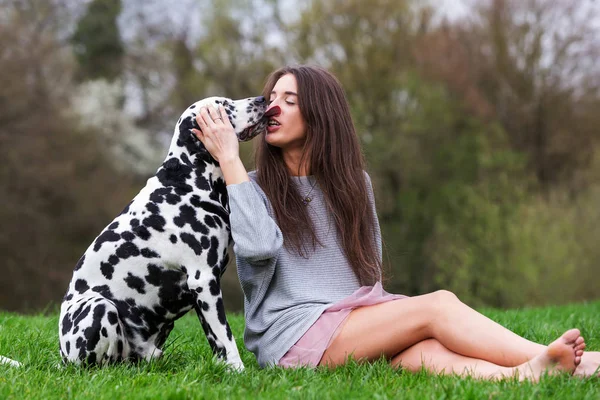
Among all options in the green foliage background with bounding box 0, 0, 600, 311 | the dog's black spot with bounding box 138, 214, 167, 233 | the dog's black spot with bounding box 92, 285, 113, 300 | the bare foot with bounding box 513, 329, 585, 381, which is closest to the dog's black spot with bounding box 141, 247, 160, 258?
the dog's black spot with bounding box 138, 214, 167, 233

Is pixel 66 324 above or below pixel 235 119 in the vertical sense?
below

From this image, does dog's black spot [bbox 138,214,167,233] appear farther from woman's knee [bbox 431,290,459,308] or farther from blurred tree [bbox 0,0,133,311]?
blurred tree [bbox 0,0,133,311]

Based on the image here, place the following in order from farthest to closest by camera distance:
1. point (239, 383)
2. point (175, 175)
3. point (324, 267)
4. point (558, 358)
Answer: point (324, 267) < point (175, 175) < point (239, 383) < point (558, 358)

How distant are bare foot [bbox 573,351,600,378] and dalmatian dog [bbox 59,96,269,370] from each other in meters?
1.69

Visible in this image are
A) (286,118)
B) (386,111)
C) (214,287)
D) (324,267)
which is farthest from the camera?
(386,111)

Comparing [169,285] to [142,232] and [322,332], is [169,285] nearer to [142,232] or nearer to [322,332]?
[142,232]

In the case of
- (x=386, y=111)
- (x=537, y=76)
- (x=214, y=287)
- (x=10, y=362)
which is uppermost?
(x=537, y=76)

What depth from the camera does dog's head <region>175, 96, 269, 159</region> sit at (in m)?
3.93

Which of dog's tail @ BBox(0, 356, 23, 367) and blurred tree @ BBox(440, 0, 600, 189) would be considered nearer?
dog's tail @ BBox(0, 356, 23, 367)

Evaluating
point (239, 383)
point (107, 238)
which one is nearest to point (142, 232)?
point (107, 238)

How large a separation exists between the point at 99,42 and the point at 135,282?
20327mm

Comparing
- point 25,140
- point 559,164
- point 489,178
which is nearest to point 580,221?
point 489,178

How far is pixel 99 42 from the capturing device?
2239 cm

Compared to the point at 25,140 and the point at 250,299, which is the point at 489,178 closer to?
the point at 25,140
